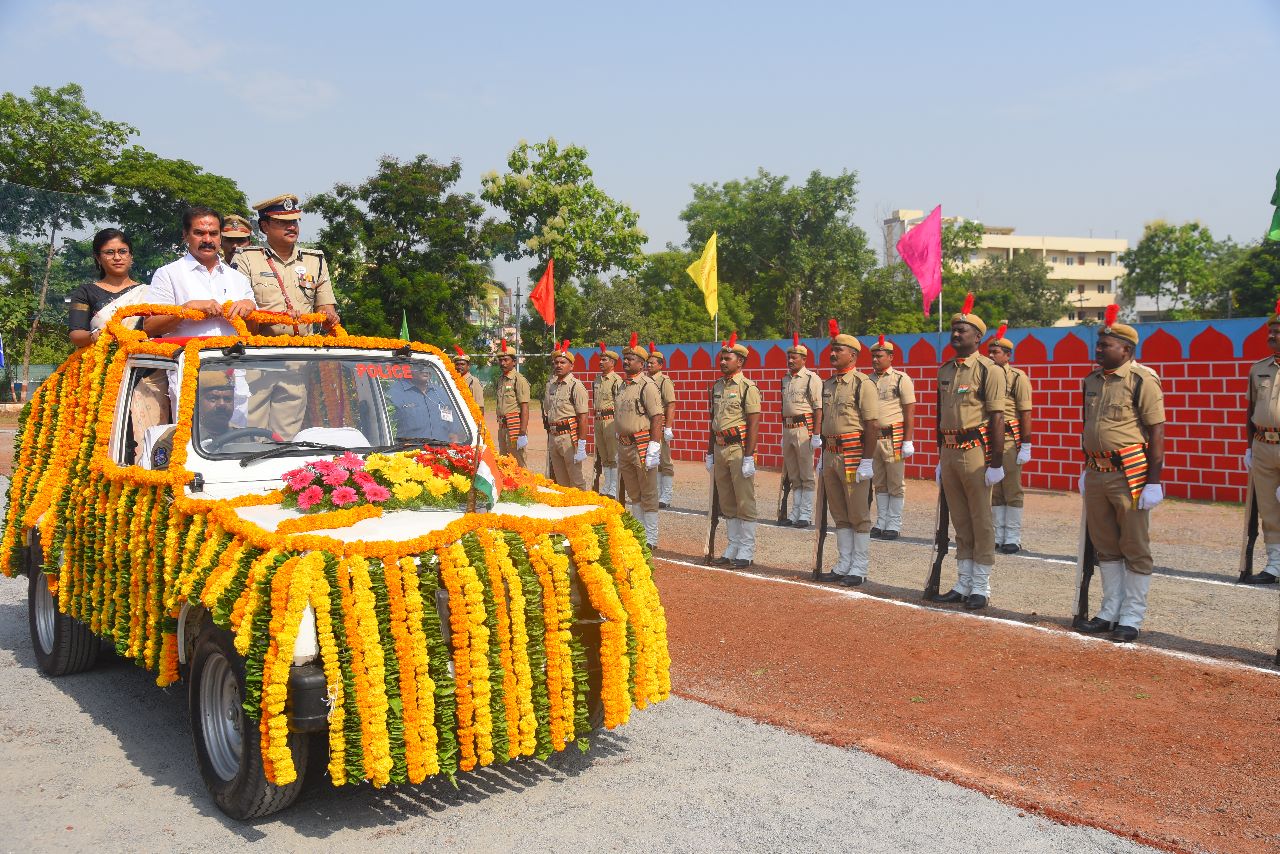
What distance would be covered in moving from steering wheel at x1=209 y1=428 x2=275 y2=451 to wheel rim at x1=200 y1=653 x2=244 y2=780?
120cm

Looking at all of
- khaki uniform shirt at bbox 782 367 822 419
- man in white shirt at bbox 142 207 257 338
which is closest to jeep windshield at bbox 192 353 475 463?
man in white shirt at bbox 142 207 257 338

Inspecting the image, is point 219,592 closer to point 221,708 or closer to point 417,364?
point 221,708

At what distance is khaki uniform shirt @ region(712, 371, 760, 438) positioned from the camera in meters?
10.6

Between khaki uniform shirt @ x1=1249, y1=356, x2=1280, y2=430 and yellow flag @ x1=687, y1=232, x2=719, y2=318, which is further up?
yellow flag @ x1=687, y1=232, x2=719, y2=318

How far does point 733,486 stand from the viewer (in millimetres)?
10383

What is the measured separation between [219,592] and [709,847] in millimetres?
2103

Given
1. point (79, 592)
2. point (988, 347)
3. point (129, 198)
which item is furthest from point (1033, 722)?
point (129, 198)

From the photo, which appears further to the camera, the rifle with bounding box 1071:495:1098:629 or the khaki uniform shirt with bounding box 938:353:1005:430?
the khaki uniform shirt with bounding box 938:353:1005:430

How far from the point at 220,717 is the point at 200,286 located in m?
2.93

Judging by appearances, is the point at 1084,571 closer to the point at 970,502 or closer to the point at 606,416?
the point at 970,502

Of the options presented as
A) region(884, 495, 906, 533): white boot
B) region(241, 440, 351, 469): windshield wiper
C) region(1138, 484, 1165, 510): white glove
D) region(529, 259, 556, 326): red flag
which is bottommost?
region(884, 495, 906, 533): white boot

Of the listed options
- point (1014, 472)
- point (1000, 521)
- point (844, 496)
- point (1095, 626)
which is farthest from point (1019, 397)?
point (1095, 626)

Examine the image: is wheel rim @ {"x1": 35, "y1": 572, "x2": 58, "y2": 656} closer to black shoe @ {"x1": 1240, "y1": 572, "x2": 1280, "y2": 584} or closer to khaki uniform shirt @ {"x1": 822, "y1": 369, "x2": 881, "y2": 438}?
khaki uniform shirt @ {"x1": 822, "y1": 369, "x2": 881, "y2": 438}

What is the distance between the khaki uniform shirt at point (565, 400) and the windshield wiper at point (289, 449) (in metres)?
8.12
